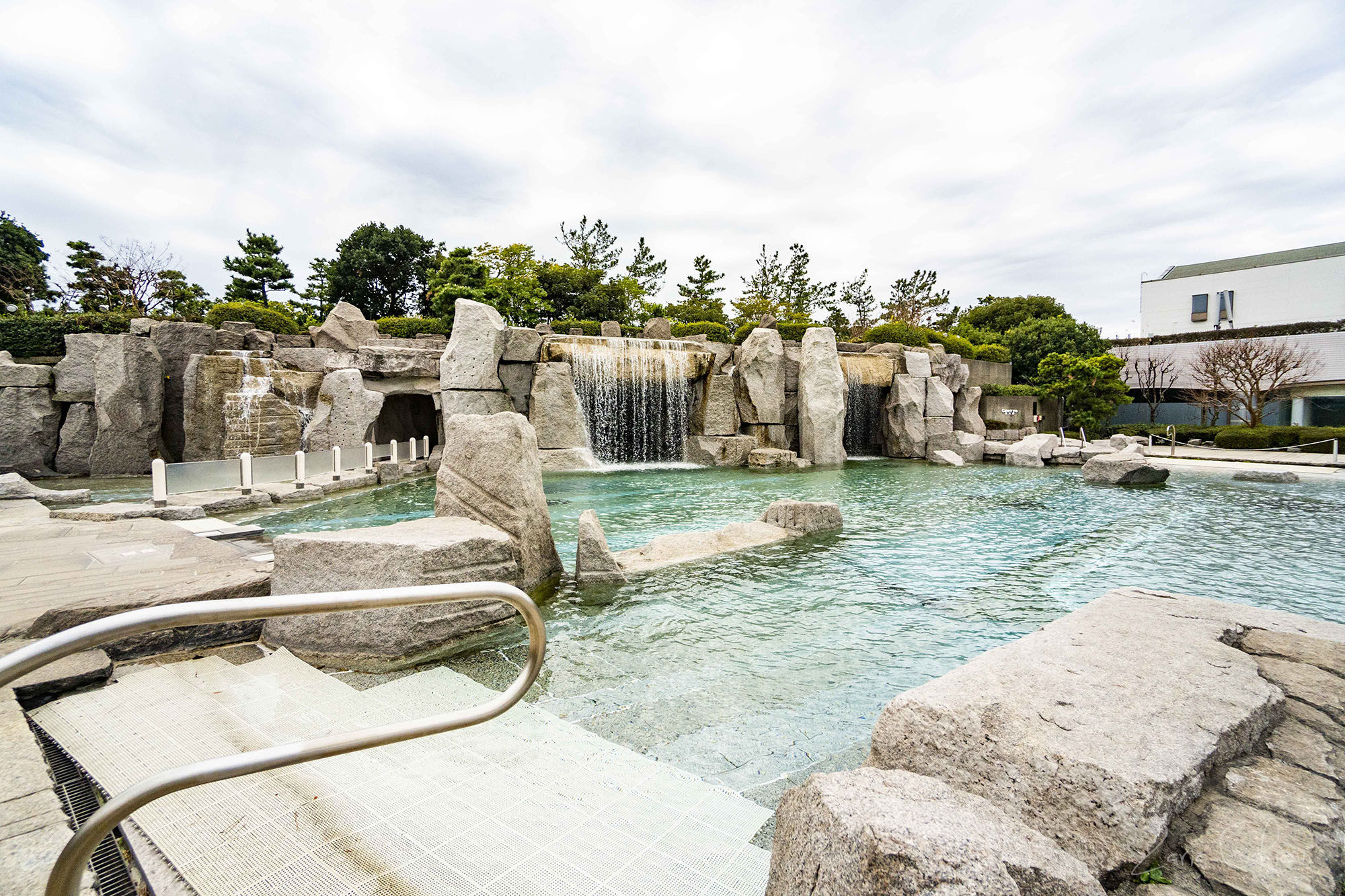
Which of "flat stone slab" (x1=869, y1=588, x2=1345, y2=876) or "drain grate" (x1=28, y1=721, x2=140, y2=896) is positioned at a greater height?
"flat stone slab" (x1=869, y1=588, x2=1345, y2=876)

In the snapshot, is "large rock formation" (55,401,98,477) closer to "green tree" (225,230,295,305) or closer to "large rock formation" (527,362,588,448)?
"large rock formation" (527,362,588,448)

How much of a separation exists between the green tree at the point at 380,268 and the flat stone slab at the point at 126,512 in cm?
2856

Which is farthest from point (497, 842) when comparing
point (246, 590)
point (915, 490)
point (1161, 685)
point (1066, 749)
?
point (915, 490)

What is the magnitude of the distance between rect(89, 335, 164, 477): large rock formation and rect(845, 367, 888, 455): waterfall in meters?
19.0

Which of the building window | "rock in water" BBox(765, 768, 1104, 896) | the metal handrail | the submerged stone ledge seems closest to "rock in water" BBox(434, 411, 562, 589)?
the metal handrail

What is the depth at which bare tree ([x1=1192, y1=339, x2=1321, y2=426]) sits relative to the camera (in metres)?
25.3

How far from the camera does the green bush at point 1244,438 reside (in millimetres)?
21531

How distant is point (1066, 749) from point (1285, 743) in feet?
3.48

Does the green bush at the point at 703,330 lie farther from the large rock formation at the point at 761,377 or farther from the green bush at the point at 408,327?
the green bush at the point at 408,327

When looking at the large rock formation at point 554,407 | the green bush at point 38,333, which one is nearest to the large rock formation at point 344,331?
the green bush at point 38,333

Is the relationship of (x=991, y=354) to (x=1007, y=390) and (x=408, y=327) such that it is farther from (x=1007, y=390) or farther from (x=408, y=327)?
(x=408, y=327)

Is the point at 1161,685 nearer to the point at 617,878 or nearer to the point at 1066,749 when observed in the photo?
the point at 1066,749

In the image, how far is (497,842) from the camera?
188 cm

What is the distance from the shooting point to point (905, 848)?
1.19 meters
